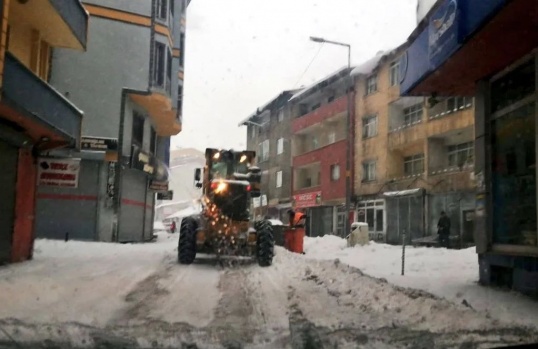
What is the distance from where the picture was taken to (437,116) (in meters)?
27.5

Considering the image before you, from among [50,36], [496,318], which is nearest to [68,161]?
[50,36]

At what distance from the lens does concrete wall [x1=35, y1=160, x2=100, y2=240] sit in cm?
2288

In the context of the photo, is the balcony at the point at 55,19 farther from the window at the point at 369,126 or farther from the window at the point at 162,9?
the window at the point at 369,126

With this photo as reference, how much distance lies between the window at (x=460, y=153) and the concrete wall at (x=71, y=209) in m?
16.5

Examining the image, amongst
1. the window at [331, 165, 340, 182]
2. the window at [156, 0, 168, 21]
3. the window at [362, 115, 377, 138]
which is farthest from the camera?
the window at [331, 165, 340, 182]

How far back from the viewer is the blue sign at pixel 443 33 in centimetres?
840

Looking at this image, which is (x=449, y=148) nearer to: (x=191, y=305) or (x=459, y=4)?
(x=459, y=4)

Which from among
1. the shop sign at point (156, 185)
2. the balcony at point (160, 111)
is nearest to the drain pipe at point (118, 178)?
the balcony at point (160, 111)

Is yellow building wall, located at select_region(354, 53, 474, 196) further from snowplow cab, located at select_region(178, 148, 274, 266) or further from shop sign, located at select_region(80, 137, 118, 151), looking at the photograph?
shop sign, located at select_region(80, 137, 118, 151)

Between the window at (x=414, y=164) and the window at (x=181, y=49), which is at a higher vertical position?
the window at (x=181, y=49)

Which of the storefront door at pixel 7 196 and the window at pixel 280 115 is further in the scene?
the window at pixel 280 115

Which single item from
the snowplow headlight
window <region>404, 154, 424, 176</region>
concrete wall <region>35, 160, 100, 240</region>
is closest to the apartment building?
window <region>404, 154, 424, 176</region>

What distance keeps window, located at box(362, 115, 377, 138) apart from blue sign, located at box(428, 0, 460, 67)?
23516 mm

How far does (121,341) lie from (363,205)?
29226 millimetres
